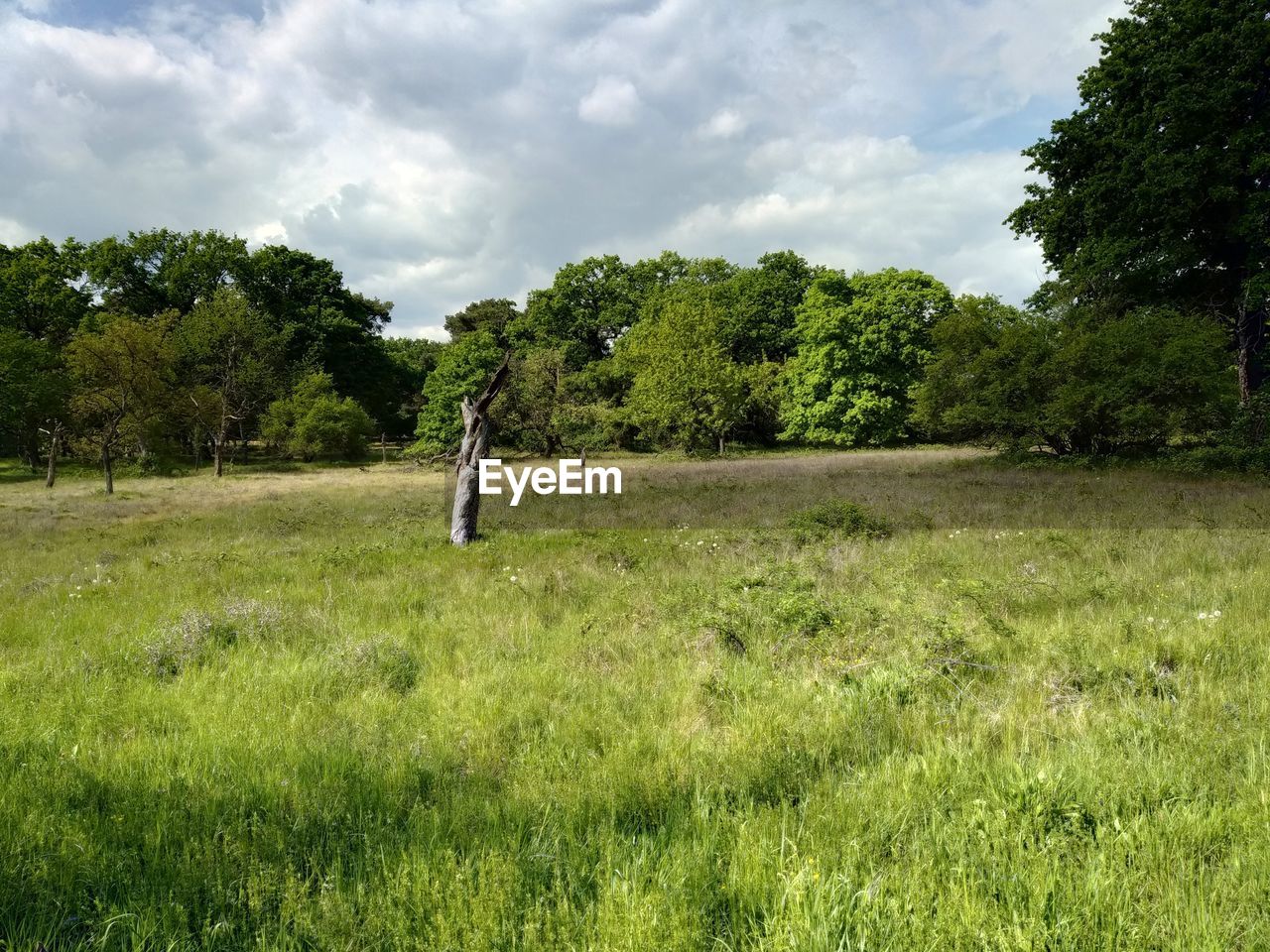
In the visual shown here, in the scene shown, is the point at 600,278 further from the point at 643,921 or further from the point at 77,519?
the point at 643,921

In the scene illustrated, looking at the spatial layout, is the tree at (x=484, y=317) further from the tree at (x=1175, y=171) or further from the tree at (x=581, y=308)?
the tree at (x=1175, y=171)

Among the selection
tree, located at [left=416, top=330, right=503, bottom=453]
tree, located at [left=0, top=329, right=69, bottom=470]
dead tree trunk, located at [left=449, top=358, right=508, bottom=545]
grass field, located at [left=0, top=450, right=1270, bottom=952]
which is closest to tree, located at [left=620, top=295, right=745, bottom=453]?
tree, located at [left=416, top=330, right=503, bottom=453]

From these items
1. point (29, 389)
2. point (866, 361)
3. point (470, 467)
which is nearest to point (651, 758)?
point (470, 467)

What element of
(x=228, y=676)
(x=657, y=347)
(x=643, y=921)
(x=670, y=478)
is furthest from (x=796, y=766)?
(x=657, y=347)

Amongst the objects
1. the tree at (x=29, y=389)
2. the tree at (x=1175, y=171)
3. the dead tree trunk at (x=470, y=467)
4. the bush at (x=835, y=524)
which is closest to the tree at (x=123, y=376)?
the tree at (x=29, y=389)

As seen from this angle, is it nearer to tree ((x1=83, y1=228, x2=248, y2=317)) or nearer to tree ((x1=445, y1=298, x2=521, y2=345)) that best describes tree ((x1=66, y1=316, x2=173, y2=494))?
tree ((x1=83, y1=228, x2=248, y2=317))

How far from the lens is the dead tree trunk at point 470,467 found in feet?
41.6

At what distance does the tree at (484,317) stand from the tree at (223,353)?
2657cm

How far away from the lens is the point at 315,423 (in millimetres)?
43656

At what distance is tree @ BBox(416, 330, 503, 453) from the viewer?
170 ft

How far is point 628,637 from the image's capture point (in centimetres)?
623

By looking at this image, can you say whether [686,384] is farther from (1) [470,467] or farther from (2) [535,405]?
(1) [470,467]

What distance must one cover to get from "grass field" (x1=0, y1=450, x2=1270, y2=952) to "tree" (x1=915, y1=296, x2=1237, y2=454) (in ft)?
50.4

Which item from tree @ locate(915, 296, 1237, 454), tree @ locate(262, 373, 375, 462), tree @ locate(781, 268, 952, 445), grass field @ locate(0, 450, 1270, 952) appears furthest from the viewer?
tree @ locate(781, 268, 952, 445)
